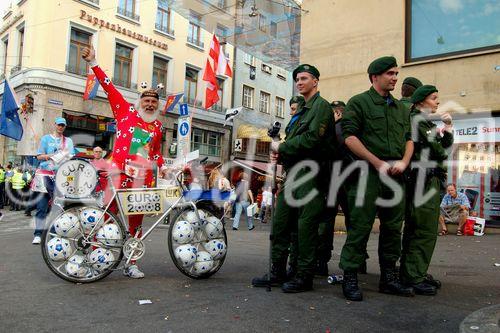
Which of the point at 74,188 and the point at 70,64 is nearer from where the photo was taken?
the point at 74,188

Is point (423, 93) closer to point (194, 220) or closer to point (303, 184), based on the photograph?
point (303, 184)

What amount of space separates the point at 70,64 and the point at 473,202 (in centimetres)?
2102

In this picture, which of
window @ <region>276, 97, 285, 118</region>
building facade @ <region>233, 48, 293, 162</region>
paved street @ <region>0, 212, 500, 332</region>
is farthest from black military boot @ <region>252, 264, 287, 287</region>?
window @ <region>276, 97, 285, 118</region>

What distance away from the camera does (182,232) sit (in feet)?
14.7

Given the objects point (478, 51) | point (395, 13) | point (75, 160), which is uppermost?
point (395, 13)

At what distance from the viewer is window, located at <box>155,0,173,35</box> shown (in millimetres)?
28672

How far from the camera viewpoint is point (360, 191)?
381cm

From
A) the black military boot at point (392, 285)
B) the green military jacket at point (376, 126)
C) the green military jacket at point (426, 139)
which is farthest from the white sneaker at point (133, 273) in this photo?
the green military jacket at point (426, 139)

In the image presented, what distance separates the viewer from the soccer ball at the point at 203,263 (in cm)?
448

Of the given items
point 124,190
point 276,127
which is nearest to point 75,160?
point 124,190

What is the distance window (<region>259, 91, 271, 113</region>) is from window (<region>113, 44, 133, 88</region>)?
12597 mm

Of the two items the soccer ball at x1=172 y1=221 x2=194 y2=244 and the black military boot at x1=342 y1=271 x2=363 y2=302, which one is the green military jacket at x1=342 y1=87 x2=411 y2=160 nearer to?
A: the black military boot at x1=342 y1=271 x2=363 y2=302

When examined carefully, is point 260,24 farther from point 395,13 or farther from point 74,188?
point 74,188

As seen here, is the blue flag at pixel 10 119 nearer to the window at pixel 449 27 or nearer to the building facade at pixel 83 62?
the window at pixel 449 27
